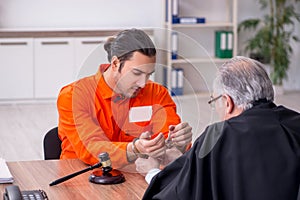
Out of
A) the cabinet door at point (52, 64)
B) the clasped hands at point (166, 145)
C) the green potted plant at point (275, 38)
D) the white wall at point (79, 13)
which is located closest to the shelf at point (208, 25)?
the green potted plant at point (275, 38)

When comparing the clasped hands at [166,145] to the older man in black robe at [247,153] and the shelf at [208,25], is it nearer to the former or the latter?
the older man in black robe at [247,153]

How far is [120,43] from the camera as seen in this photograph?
2.58 meters

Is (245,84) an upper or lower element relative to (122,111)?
upper

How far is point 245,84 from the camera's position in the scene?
7.09 feet

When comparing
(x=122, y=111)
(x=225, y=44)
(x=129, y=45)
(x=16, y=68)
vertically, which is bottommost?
(x=16, y=68)

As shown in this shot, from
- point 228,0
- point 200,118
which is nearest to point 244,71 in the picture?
point 200,118

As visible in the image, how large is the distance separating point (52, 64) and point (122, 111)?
509 cm

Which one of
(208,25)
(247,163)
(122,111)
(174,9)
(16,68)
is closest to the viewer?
(247,163)

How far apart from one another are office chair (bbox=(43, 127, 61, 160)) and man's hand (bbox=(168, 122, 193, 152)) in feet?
2.10

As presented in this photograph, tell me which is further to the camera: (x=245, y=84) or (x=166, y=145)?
(x=166, y=145)

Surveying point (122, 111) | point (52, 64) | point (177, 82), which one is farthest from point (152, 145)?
point (52, 64)

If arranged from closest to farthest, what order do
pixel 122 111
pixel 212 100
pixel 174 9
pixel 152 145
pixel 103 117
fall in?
pixel 212 100 < pixel 152 145 < pixel 122 111 < pixel 103 117 < pixel 174 9

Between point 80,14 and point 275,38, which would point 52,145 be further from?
point 275,38

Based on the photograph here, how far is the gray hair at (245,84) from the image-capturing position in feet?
7.07
